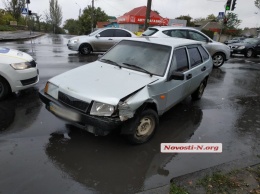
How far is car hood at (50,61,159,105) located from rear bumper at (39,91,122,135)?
23cm

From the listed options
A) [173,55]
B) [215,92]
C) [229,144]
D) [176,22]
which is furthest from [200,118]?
[176,22]

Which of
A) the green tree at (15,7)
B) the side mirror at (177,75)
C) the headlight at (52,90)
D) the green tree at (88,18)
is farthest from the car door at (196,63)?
the green tree at (88,18)

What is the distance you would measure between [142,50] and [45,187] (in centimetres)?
315

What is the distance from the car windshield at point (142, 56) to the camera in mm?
4855

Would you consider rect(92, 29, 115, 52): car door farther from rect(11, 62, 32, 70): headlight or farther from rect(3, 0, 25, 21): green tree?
rect(3, 0, 25, 21): green tree

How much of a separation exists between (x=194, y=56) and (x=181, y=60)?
0.82 m

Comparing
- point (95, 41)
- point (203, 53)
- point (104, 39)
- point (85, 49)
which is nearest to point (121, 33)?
point (104, 39)

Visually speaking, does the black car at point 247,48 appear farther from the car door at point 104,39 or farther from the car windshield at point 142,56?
the car windshield at point 142,56

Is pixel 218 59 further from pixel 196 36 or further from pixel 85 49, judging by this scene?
pixel 85 49

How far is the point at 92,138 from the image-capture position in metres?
4.49

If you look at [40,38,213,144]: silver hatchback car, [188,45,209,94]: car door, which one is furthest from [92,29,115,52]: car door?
[40,38,213,144]: silver hatchback car

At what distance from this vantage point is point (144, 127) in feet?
14.5

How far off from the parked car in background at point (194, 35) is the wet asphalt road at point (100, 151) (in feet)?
19.6

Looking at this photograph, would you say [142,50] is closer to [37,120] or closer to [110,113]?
[110,113]
